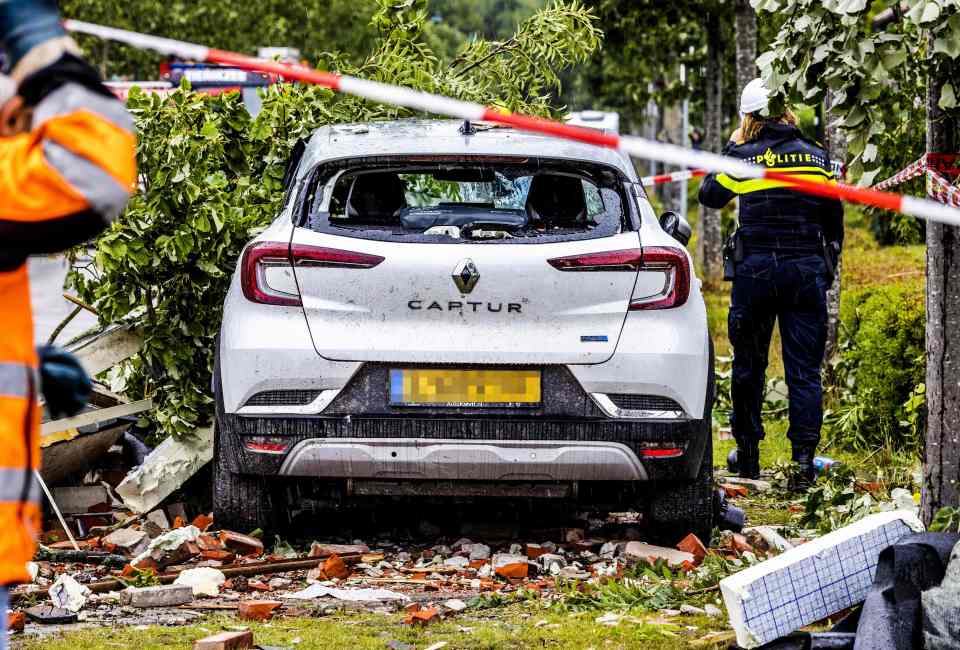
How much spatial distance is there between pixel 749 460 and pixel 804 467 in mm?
466

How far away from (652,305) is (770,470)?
2832 mm

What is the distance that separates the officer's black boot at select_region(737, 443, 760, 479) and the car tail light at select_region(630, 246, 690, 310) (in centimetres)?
237

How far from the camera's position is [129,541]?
20.2ft

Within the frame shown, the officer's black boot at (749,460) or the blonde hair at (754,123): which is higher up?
the blonde hair at (754,123)

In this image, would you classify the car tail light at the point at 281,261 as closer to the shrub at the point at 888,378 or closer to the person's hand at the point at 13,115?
the person's hand at the point at 13,115

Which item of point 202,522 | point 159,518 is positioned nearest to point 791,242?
point 202,522

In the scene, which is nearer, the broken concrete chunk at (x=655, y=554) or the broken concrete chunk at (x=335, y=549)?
the broken concrete chunk at (x=655, y=554)

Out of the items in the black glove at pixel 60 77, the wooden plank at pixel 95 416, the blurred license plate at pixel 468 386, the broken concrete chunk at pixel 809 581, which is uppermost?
the black glove at pixel 60 77

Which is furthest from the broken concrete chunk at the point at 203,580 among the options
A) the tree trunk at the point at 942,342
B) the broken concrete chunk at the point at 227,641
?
the tree trunk at the point at 942,342

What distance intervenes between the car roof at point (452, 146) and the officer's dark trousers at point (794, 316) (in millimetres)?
1541

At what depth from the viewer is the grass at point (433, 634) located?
4.63 meters

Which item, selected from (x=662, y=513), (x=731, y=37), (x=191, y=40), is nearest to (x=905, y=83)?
(x=662, y=513)

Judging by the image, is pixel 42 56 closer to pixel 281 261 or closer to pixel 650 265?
pixel 281 261

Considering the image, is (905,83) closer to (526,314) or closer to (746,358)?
(526,314)
